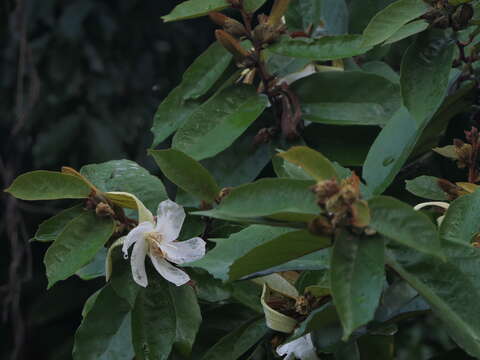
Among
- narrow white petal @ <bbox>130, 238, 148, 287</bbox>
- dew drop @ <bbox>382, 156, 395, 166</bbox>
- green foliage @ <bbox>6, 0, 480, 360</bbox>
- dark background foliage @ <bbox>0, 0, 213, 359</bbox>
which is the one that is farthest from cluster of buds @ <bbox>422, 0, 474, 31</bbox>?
dark background foliage @ <bbox>0, 0, 213, 359</bbox>

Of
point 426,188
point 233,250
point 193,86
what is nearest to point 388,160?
point 426,188

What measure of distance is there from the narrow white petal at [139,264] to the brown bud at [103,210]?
54mm

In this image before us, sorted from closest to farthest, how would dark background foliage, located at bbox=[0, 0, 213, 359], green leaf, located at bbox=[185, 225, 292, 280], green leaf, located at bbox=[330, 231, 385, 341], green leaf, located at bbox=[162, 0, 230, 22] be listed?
1. green leaf, located at bbox=[330, 231, 385, 341]
2. green leaf, located at bbox=[185, 225, 292, 280]
3. green leaf, located at bbox=[162, 0, 230, 22]
4. dark background foliage, located at bbox=[0, 0, 213, 359]

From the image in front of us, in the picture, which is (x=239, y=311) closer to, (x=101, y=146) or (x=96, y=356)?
(x=96, y=356)

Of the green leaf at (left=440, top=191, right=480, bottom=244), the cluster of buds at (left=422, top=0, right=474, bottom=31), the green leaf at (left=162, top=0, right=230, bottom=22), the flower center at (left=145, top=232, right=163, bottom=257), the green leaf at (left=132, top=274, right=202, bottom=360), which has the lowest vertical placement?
the green leaf at (left=132, top=274, right=202, bottom=360)

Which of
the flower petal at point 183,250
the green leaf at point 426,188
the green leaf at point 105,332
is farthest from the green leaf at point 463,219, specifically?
the green leaf at point 105,332

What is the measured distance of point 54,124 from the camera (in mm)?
2635

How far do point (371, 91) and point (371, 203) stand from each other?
0.34 meters

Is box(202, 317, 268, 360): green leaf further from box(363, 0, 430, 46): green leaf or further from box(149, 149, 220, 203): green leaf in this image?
box(363, 0, 430, 46): green leaf

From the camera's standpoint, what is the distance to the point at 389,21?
790 mm

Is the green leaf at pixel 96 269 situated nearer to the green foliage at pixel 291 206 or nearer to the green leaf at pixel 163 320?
the green foliage at pixel 291 206

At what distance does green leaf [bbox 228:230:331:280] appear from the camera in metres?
0.66

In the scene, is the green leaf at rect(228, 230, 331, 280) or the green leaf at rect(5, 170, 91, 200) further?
the green leaf at rect(5, 170, 91, 200)

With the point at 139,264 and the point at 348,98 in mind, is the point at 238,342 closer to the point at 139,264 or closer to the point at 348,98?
the point at 139,264
